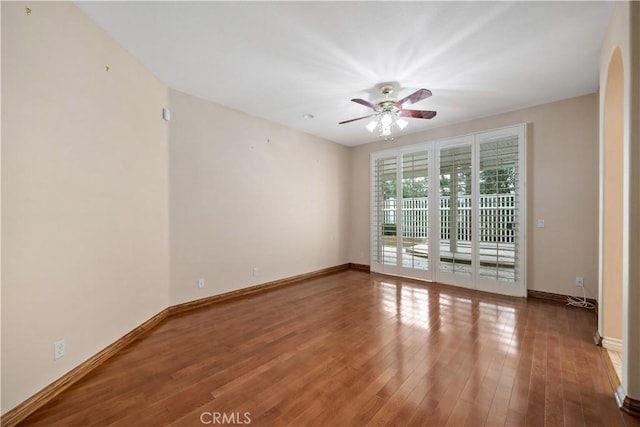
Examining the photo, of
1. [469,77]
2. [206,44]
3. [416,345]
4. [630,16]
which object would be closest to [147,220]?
[206,44]

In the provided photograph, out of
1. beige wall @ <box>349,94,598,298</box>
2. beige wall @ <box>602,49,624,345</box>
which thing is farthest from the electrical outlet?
beige wall @ <box>349,94,598,298</box>

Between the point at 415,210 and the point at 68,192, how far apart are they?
4.82m

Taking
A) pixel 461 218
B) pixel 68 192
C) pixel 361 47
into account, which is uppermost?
pixel 361 47

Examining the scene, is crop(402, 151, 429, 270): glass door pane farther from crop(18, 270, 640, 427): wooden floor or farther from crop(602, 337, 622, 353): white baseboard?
crop(602, 337, 622, 353): white baseboard

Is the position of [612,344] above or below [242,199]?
below

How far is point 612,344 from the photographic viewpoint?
2428mm

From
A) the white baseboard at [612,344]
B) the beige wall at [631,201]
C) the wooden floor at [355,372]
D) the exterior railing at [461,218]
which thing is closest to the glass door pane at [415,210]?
the exterior railing at [461,218]

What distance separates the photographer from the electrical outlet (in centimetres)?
188

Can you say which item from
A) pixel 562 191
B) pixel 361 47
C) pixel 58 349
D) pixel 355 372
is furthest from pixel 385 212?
pixel 58 349

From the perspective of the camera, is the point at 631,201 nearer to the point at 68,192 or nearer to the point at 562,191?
the point at 562,191

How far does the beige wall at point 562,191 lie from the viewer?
353cm

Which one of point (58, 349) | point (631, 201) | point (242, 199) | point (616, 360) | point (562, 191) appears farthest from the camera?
point (242, 199)

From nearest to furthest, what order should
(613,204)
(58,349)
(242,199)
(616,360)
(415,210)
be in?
(58,349) → (616,360) → (613,204) → (242,199) → (415,210)

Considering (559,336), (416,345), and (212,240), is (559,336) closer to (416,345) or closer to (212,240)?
(416,345)
